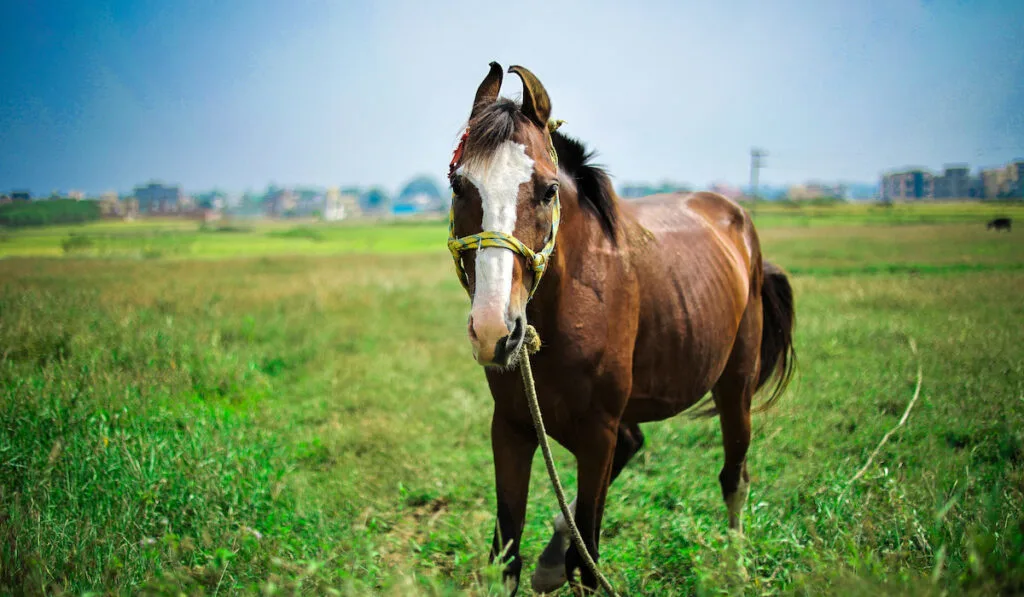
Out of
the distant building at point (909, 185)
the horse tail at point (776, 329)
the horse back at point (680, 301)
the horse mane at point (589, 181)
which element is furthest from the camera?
the distant building at point (909, 185)

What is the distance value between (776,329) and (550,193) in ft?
10.4

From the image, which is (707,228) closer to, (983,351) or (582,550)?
(582,550)

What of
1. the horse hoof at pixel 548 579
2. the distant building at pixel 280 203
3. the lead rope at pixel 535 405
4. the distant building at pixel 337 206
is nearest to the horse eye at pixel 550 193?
the lead rope at pixel 535 405

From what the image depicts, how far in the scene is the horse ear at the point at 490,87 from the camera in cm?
245

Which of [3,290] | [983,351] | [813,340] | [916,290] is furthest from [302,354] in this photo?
[916,290]

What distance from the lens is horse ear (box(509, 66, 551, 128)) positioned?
226 centimetres

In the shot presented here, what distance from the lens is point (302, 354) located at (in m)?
7.85

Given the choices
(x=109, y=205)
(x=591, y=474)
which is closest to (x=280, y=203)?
(x=109, y=205)

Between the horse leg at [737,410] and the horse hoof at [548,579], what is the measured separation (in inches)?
52.5

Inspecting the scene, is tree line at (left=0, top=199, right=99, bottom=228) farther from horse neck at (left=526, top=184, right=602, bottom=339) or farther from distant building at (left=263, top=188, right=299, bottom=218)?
distant building at (left=263, top=188, right=299, bottom=218)

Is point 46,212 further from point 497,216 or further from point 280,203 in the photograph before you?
point 280,203

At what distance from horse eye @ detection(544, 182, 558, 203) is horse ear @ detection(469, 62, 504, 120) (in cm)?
54

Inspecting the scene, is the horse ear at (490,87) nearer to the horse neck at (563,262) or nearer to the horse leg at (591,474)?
the horse neck at (563,262)

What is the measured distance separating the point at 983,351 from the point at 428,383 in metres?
→ 5.73
